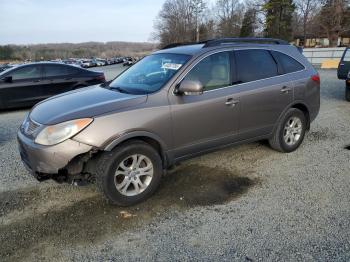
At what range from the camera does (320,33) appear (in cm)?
5650

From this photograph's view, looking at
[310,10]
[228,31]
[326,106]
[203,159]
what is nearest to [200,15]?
[228,31]

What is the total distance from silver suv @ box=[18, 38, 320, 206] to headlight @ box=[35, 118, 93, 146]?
11 millimetres

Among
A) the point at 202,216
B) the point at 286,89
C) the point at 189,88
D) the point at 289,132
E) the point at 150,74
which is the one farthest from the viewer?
the point at 289,132

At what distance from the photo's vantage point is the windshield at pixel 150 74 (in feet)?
13.7

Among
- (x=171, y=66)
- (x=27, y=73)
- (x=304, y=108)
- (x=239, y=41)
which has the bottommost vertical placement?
(x=304, y=108)

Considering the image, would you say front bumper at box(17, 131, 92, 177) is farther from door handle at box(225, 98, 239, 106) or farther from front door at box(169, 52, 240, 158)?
door handle at box(225, 98, 239, 106)

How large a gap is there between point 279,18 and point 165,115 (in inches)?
2351

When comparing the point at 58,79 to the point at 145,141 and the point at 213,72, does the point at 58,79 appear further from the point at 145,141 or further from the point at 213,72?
the point at 145,141

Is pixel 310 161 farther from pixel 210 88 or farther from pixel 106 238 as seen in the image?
pixel 106 238

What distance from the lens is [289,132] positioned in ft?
17.9

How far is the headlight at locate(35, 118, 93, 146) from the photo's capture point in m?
3.49

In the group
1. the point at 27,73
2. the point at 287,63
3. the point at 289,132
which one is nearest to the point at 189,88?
the point at 287,63

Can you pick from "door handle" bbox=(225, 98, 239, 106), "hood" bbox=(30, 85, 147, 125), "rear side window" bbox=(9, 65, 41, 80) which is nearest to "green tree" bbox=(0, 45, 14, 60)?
"rear side window" bbox=(9, 65, 41, 80)

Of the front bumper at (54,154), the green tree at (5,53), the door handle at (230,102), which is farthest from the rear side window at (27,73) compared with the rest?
the green tree at (5,53)
